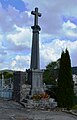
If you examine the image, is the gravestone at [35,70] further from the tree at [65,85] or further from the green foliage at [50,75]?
the green foliage at [50,75]

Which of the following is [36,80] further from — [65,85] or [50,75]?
[50,75]

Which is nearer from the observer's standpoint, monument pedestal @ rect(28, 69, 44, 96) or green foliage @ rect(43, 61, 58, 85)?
monument pedestal @ rect(28, 69, 44, 96)

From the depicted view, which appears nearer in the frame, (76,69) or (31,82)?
(31,82)

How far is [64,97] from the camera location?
20453mm

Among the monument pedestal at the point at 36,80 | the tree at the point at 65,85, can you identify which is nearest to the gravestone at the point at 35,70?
the monument pedestal at the point at 36,80

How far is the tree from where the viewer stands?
20312 mm

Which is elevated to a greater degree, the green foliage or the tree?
the green foliage

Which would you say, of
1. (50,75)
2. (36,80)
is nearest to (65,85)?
(36,80)

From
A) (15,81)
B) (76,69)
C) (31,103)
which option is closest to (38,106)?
(31,103)

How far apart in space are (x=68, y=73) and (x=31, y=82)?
2553 millimetres

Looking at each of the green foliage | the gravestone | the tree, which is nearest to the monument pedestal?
the gravestone

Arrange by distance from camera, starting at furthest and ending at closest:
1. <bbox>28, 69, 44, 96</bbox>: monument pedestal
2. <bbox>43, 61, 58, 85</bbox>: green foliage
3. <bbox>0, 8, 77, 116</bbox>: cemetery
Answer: <bbox>43, 61, 58, 85</bbox>: green foliage, <bbox>28, 69, 44, 96</bbox>: monument pedestal, <bbox>0, 8, 77, 116</bbox>: cemetery

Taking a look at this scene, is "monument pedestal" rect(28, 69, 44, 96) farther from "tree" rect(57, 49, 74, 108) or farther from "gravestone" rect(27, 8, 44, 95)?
"tree" rect(57, 49, 74, 108)

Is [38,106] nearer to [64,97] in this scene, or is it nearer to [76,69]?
[64,97]
